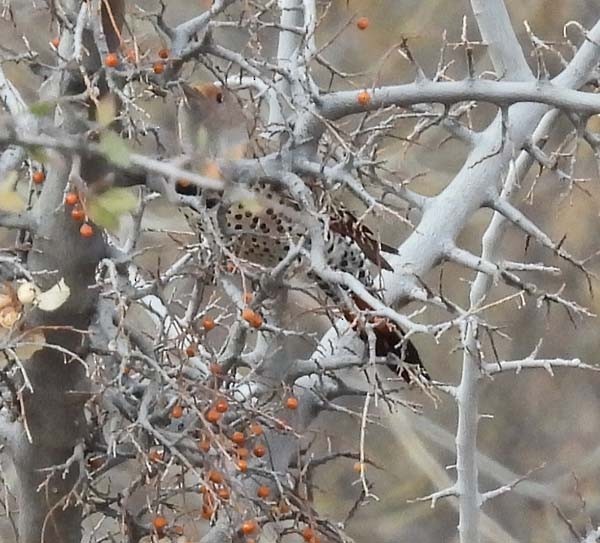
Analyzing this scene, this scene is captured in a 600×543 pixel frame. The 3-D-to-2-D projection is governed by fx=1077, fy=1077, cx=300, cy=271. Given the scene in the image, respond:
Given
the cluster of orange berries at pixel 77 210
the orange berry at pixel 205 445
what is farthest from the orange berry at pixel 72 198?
the orange berry at pixel 205 445

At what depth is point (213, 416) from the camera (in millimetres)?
854

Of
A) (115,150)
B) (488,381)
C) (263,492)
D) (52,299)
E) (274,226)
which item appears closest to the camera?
(115,150)

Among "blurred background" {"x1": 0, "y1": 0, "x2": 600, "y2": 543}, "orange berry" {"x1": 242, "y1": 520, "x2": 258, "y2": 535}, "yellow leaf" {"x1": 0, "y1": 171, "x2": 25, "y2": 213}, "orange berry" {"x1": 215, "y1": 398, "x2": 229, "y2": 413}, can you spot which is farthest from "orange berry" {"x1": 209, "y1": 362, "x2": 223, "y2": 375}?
"blurred background" {"x1": 0, "y1": 0, "x2": 600, "y2": 543}

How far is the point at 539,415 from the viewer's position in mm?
3508

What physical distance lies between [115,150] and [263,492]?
57 cm

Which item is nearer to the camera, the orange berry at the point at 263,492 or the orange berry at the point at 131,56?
the orange berry at the point at 131,56

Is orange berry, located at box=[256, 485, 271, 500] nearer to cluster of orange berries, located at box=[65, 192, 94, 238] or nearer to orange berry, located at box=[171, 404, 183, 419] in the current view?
orange berry, located at box=[171, 404, 183, 419]

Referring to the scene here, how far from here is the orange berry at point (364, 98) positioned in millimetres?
901

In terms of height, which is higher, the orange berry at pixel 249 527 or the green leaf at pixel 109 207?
the green leaf at pixel 109 207

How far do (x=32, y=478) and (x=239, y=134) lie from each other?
1.29 ft

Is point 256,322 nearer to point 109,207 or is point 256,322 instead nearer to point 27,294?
point 27,294

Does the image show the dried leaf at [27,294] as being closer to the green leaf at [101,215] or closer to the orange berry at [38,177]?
the orange berry at [38,177]

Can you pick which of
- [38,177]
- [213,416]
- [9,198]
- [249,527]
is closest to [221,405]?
[213,416]

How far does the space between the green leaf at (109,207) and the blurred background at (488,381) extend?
221cm
